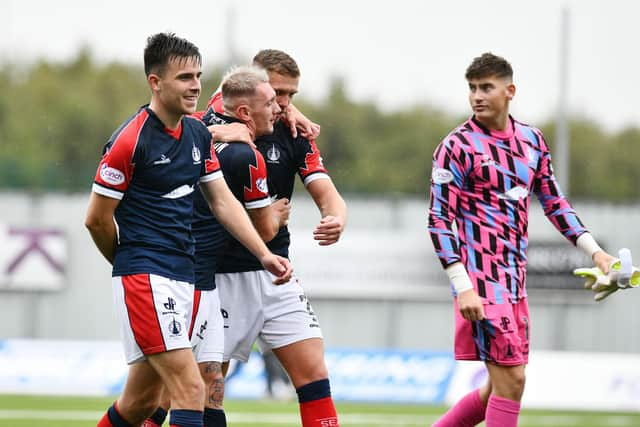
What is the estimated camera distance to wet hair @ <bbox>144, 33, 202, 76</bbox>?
560 cm

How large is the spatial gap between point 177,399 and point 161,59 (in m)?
1.62

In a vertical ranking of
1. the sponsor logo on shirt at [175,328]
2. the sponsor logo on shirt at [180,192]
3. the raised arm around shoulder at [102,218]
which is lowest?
Answer: the sponsor logo on shirt at [175,328]

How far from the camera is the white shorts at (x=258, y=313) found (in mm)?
6477

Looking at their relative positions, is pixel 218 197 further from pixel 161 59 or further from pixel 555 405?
pixel 555 405

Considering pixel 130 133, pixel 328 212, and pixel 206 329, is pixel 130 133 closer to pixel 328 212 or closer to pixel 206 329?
pixel 206 329

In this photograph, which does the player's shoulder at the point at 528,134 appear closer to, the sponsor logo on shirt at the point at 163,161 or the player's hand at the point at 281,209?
the player's hand at the point at 281,209

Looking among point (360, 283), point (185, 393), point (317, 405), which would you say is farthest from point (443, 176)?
point (360, 283)

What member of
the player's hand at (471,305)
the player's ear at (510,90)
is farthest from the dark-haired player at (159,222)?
the player's ear at (510,90)

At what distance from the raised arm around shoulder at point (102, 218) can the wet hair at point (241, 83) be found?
1.07 metres

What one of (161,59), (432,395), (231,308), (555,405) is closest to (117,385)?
(432,395)

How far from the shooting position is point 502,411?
20.9 ft

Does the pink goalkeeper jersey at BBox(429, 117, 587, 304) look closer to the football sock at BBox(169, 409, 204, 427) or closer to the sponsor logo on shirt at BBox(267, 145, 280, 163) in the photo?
the sponsor logo on shirt at BBox(267, 145, 280, 163)

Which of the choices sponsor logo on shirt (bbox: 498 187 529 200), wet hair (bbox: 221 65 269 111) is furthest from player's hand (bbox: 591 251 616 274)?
wet hair (bbox: 221 65 269 111)

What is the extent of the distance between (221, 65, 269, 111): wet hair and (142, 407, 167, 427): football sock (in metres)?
1.73
